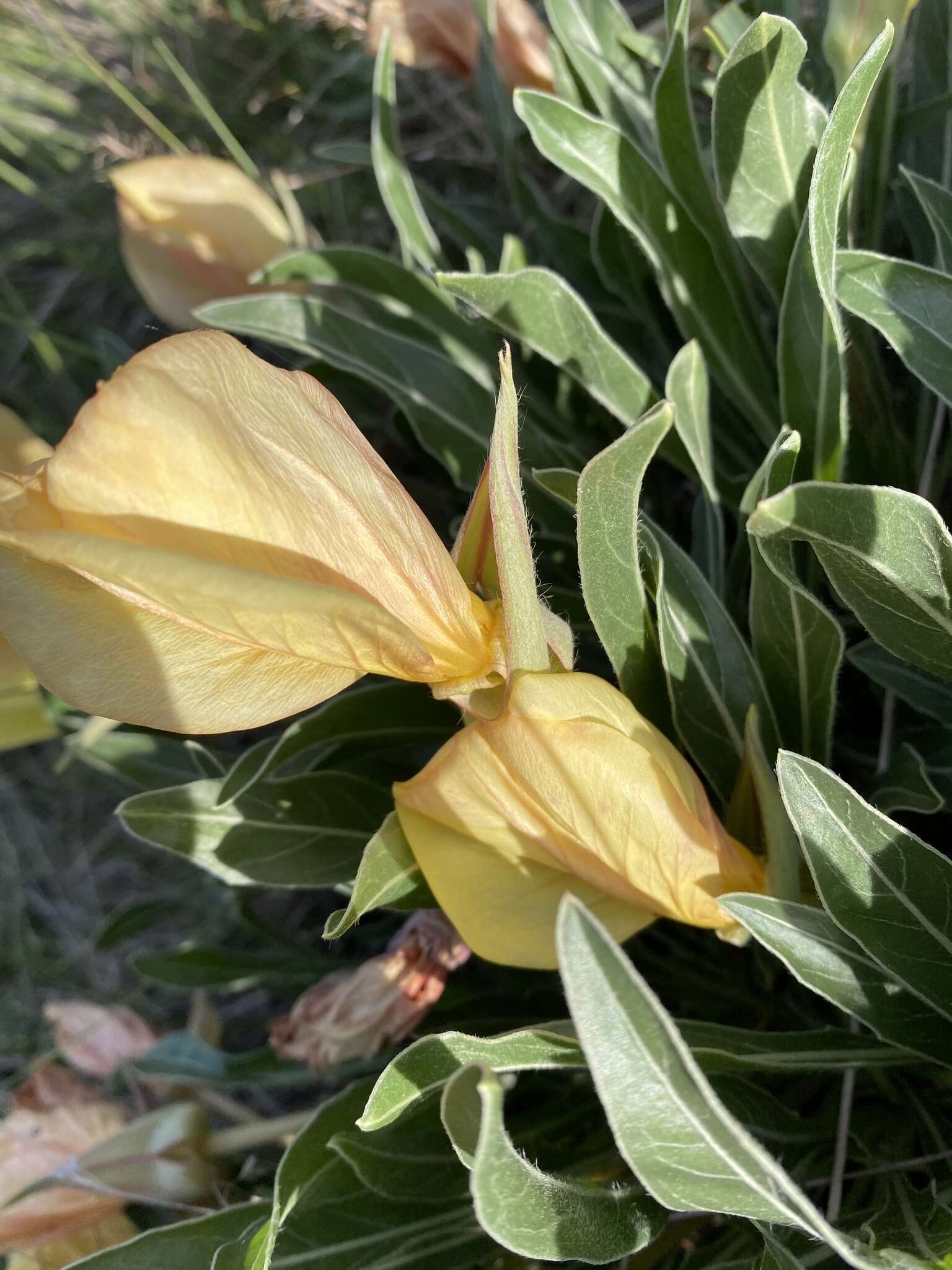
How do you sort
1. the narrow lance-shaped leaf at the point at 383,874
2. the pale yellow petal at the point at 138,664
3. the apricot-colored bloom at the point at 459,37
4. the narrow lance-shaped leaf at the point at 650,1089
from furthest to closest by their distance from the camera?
the apricot-colored bloom at the point at 459,37 → the narrow lance-shaped leaf at the point at 383,874 → the pale yellow petal at the point at 138,664 → the narrow lance-shaped leaf at the point at 650,1089

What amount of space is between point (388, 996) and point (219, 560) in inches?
20.4

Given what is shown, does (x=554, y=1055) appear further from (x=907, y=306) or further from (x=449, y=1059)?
(x=907, y=306)

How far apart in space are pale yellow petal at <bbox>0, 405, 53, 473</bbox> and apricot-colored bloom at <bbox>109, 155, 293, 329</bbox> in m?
0.27

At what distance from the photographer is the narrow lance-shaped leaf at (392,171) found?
94cm

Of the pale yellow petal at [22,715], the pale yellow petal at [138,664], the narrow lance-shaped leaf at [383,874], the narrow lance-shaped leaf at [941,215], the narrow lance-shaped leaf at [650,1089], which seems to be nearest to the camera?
the narrow lance-shaped leaf at [650,1089]

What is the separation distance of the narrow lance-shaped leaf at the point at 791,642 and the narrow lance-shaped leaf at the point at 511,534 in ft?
0.54

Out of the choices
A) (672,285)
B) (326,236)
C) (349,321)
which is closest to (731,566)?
(672,285)

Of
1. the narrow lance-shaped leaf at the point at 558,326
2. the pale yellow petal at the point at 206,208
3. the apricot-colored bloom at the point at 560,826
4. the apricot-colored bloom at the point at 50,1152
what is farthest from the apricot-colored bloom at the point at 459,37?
the apricot-colored bloom at the point at 50,1152

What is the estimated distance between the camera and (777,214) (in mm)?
737

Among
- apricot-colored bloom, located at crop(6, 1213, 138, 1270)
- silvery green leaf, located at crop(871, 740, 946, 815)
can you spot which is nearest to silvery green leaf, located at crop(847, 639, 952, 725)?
silvery green leaf, located at crop(871, 740, 946, 815)

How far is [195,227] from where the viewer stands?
1.08 metres

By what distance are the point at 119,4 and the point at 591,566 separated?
159 cm

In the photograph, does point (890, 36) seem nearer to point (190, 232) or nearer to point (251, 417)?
point (251, 417)

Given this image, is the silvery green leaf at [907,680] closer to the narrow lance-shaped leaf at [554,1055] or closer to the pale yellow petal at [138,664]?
the narrow lance-shaped leaf at [554,1055]
